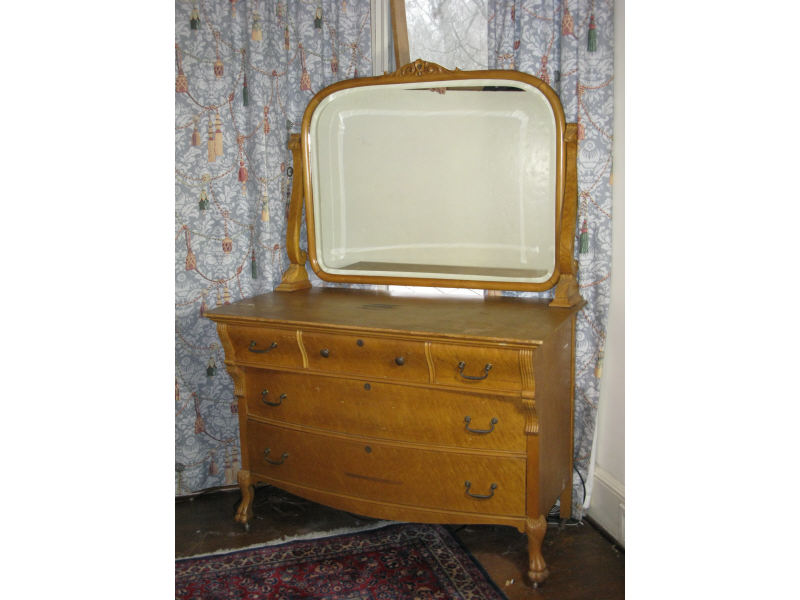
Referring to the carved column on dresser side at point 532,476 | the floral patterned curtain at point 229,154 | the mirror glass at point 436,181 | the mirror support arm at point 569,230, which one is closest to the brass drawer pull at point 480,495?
the carved column on dresser side at point 532,476

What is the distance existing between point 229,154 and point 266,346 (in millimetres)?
918

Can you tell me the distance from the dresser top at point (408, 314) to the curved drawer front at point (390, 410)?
20 cm

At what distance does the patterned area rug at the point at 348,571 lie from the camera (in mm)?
2047

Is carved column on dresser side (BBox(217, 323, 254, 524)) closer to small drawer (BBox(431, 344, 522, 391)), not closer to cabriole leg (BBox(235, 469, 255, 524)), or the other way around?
cabriole leg (BBox(235, 469, 255, 524))

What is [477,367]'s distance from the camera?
1926 millimetres

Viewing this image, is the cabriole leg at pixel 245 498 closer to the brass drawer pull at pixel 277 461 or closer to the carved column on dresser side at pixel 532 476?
the brass drawer pull at pixel 277 461

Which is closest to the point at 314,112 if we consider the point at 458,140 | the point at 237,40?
the point at 237,40

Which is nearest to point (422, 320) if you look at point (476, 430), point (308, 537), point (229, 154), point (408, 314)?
point (408, 314)

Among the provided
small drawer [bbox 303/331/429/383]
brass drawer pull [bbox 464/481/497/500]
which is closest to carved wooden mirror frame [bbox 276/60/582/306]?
small drawer [bbox 303/331/429/383]

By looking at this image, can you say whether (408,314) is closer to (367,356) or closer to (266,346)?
(367,356)
